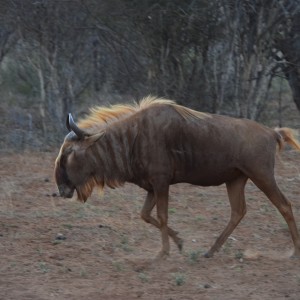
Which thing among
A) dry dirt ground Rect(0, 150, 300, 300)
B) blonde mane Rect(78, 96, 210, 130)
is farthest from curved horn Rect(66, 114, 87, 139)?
dry dirt ground Rect(0, 150, 300, 300)

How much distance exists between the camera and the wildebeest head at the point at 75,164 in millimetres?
8086

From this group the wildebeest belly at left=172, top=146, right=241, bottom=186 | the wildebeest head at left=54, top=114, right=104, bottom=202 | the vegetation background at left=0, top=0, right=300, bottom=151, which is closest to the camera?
the wildebeest head at left=54, top=114, right=104, bottom=202

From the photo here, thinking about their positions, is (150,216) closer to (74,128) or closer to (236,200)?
(236,200)

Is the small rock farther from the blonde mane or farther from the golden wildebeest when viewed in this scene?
the blonde mane

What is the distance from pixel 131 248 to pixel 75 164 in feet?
3.91

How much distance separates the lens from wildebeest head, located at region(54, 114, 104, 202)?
26.5ft

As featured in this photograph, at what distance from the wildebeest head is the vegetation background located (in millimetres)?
6774

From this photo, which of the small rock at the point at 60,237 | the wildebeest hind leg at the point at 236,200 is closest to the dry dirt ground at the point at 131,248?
the small rock at the point at 60,237

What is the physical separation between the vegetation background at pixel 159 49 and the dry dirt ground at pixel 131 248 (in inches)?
125

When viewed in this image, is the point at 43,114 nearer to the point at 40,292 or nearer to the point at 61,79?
the point at 61,79

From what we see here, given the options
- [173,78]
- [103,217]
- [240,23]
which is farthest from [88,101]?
[103,217]

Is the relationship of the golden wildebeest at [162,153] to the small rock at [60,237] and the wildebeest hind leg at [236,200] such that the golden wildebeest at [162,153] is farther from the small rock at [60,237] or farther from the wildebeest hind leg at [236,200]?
the small rock at [60,237]

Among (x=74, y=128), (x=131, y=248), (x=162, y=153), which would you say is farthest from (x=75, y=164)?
(x=131, y=248)

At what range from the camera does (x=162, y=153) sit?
8.07 metres
